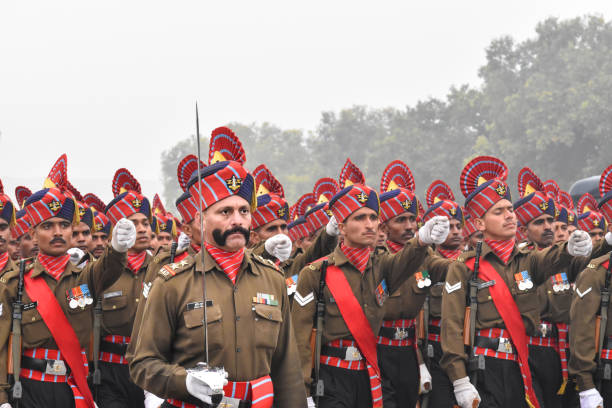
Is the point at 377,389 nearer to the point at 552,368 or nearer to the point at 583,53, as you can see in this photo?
the point at 552,368

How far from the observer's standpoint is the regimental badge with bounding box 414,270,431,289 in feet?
26.7

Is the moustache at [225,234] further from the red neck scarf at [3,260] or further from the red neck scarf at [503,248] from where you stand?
the red neck scarf at [3,260]

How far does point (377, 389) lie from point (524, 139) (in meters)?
35.0

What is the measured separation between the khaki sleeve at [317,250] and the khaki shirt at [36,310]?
215 cm

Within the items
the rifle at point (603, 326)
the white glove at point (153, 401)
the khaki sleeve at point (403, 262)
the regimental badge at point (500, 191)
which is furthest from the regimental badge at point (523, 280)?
the white glove at point (153, 401)

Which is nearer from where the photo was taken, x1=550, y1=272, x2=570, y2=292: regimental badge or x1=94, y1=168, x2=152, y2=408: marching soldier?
x1=94, y1=168, x2=152, y2=408: marching soldier

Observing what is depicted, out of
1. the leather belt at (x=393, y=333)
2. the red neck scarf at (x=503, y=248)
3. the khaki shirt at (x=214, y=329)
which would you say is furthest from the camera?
the leather belt at (x=393, y=333)

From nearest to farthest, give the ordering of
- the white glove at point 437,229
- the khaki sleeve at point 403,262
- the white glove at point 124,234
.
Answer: the white glove at point 124,234 < the white glove at point 437,229 < the khaki sleeve at point 403,262

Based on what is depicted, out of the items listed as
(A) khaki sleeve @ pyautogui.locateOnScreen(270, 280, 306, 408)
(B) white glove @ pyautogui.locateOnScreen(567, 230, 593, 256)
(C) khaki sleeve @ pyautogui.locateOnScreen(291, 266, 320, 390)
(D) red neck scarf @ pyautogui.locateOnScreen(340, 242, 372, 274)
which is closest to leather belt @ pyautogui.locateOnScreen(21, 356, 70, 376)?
(C) khaki sleeve @ pyautogui.locateOnScreen(291, 266, 320, 390)

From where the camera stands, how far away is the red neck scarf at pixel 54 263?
7.04m

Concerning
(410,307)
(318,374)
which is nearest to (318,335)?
(318,374)

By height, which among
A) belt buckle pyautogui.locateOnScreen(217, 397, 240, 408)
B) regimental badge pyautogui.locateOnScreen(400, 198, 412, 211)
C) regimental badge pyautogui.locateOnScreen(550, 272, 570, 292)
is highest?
regimental badge pyautogui.locateOnScreen(400, 198, 412, 211)

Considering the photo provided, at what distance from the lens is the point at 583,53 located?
40.8 m

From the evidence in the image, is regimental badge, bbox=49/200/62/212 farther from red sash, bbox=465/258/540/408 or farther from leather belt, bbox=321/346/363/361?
red sash, bbox=465/258/540/408
